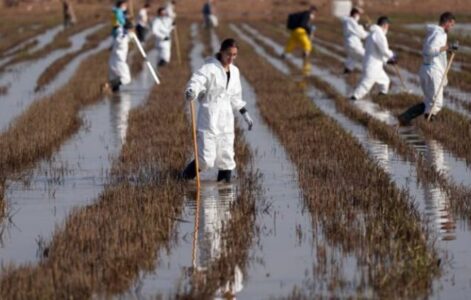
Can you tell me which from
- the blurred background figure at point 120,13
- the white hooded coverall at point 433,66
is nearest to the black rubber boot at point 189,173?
the white hooded coverall at point 433,66

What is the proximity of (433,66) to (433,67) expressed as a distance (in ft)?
0.04

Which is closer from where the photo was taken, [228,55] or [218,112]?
[228,55]

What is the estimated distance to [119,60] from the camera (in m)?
23.7

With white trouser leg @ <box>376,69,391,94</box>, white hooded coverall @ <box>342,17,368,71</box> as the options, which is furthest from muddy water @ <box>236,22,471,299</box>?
white hooded coverall @ <box>342,17,368,71</box>

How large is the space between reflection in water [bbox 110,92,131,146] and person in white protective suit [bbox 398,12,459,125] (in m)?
3.65

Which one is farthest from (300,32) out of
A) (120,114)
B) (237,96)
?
(237,96)

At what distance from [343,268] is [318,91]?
1524 centimetres

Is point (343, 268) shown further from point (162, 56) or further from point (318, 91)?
point (162, 56)

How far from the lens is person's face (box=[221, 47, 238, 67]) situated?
40.3 feet

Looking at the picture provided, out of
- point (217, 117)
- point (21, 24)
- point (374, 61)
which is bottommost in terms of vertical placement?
point (217, 117)

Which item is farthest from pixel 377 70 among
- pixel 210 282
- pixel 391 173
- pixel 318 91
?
pixel 210 282

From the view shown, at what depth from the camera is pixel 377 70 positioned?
2177 cm

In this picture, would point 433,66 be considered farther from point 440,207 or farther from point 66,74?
point 66,74

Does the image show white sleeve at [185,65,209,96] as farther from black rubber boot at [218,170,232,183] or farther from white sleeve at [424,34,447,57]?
white sleeve at [424,34,447,57]
